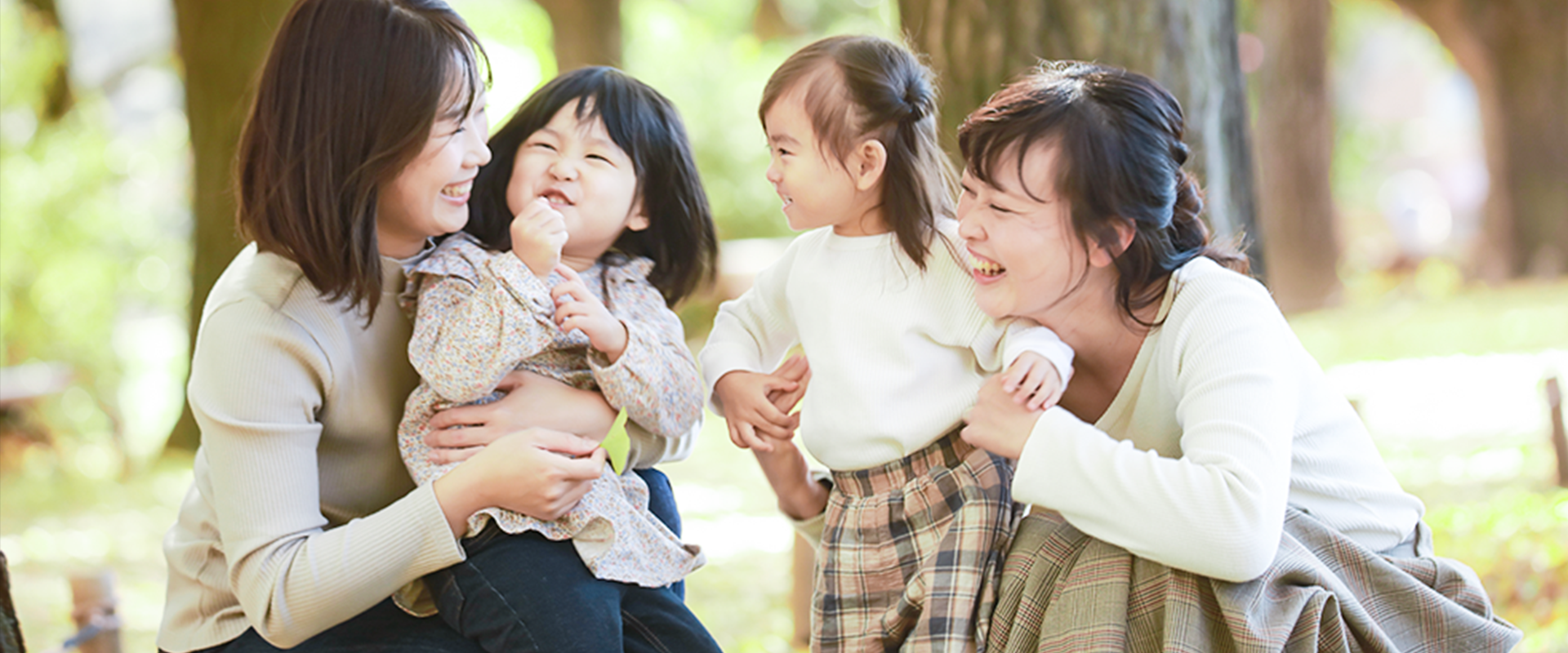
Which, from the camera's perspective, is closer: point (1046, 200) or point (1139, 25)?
point (1046, 200)

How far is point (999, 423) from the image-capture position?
1828mm

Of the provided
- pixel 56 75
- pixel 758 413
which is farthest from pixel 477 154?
pixel 56 75

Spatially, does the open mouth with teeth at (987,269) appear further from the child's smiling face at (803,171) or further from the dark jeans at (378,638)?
the dark jeans at (378,638)

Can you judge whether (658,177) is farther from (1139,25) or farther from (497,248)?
(1139,25)

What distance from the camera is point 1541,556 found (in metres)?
4.18

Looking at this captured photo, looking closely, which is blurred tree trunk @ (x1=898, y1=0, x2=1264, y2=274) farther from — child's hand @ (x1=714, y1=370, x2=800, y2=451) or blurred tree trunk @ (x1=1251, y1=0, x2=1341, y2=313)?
blurred tree trunk @ (x1=1251, y1=0, x2=1341, y2=313)

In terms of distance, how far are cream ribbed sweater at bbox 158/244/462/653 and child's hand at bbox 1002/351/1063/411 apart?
886mm

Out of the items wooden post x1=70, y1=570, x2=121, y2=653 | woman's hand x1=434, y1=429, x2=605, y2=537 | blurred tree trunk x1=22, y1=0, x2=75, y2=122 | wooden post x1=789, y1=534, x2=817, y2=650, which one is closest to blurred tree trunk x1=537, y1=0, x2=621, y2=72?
blurred tree trunk x1=22, y1=0, x2=75, y2=122

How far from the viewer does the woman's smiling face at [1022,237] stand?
1840 millimetres

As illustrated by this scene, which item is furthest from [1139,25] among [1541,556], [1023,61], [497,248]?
[1541,556]

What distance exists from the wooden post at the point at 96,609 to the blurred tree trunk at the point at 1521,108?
516 inches

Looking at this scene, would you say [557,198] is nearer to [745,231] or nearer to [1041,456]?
[1041,456]

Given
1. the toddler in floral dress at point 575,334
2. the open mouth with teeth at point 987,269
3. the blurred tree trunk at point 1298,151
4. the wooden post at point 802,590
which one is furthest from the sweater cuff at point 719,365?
the blurred tree trunk at point 1298,151

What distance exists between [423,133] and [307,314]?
346 mm
